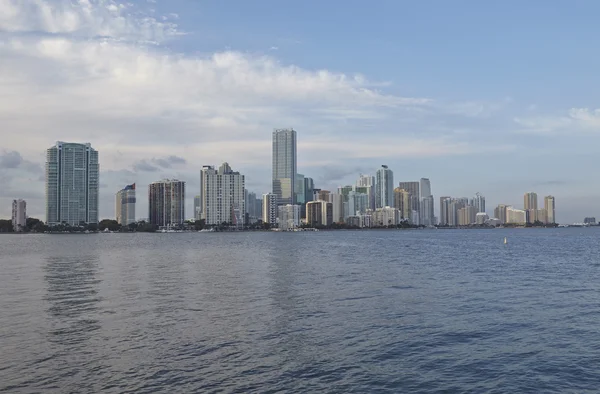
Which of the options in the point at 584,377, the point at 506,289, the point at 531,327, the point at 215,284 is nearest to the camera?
the point at 584,377

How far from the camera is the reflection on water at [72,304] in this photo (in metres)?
30.4

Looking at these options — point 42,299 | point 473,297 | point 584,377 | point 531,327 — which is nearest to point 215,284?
point 42,299

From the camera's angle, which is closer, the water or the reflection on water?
the water

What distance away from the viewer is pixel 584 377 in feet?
72.9

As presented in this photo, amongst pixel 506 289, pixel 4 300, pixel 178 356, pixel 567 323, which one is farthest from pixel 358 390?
pixel 4 300

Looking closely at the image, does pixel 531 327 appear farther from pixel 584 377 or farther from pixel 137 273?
pixel 137 273

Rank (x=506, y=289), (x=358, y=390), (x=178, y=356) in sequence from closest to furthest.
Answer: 1. (x=358, y=390)
2. (x=178, y=356)
3. (x=506, y=289)

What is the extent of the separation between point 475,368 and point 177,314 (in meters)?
20.9

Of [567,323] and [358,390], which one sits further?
[567,323]

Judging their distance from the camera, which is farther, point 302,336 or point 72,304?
point 72,304

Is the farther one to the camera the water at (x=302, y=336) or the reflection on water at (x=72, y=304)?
the reflection on water at (x=72, y=304)

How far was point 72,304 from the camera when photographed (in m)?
40.8

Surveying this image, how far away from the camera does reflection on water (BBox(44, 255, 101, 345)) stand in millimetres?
30391

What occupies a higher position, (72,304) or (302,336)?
(72,304)
